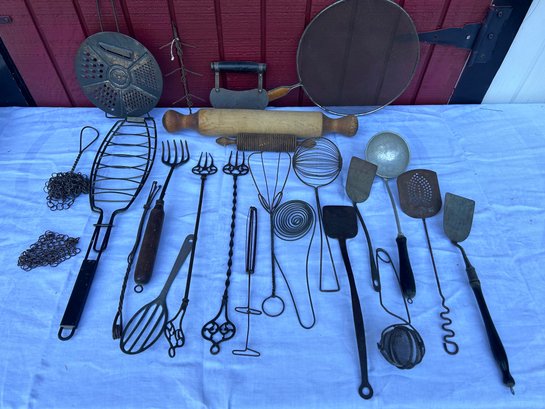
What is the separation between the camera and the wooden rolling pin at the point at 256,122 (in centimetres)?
103

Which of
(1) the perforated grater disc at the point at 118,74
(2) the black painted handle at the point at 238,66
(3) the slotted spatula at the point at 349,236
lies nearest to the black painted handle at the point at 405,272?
(3) the slotted spatula at the point at 349,236

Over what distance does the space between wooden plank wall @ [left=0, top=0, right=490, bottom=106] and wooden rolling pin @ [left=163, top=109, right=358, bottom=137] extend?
150 mm

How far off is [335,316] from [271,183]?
40 cm

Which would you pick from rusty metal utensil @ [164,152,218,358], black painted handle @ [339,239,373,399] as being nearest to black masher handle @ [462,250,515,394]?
black painted handle @ [339,239,373,399]

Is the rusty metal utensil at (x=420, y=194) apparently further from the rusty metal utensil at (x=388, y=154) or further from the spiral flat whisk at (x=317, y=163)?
the spiral flat whisk at (x=317, y=163)

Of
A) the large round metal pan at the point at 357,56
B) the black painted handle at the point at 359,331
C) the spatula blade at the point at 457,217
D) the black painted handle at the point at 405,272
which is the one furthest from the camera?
the large round metal pan at the point at 357,56

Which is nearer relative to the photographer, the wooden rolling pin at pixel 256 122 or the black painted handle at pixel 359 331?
the black painted handle at pixel 359 331

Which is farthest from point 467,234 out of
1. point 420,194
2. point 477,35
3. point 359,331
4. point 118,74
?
point 118,74

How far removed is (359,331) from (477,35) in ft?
3.06

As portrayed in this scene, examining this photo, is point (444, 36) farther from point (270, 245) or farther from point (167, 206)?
point (167, 206)

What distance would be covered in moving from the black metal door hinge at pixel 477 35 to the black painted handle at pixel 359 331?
720 millimetres

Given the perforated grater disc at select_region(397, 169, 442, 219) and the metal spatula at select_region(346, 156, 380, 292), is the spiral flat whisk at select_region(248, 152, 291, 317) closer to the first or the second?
the metal spatula at select_region(346, 156, 380, 292)

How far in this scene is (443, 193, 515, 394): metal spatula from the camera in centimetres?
68

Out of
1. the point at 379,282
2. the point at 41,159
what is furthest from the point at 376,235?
the point at 41,159
